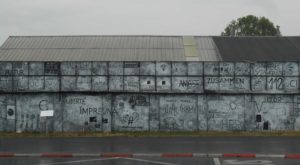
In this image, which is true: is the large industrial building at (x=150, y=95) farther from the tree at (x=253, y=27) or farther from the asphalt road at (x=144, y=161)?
the tree at (x=253, y=27)

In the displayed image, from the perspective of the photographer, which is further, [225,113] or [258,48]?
[258,48]

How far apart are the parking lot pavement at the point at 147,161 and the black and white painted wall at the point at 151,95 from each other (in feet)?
38.6

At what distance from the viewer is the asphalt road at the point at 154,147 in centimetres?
1795

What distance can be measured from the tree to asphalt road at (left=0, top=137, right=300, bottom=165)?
46565 millimetres

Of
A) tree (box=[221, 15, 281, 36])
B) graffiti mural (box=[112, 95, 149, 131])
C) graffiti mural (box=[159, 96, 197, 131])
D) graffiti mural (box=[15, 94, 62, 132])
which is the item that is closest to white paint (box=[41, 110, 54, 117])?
graffiti mural (box=[15, 94, 62, 132])

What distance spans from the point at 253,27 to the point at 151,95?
45.3m

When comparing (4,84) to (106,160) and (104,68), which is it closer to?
(104,68)

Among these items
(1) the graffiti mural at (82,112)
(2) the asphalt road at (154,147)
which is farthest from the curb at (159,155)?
(1) the graffiti mural at (82,112)

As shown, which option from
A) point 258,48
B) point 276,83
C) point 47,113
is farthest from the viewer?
point 258,48

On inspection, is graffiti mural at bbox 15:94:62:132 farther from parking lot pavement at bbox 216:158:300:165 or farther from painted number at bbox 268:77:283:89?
parking lot pavement at bbox 216:158:300:165

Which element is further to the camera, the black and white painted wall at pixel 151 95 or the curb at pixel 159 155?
the black and white painted wall at pixel 151 95

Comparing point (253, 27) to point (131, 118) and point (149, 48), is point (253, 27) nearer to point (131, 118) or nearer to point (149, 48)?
point (149, 48)

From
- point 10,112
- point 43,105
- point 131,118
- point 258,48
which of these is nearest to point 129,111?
point 131,118

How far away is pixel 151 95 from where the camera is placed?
30.8 metres
